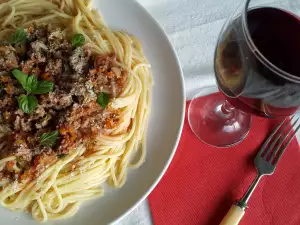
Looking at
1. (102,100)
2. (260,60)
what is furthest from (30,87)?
(260,60)

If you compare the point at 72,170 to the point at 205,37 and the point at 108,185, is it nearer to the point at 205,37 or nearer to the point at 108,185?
the point at 108,185

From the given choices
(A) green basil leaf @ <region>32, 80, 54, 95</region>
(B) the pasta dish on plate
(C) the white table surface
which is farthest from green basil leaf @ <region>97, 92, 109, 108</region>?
(C) the white table surface

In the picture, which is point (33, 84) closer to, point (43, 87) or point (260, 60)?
point (43, 87)

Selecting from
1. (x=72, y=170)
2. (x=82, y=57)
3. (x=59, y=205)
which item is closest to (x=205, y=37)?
(x=82, y=57)

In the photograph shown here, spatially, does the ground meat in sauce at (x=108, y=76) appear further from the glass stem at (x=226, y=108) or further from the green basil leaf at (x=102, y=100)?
the glass stem at (x=226, y=108)

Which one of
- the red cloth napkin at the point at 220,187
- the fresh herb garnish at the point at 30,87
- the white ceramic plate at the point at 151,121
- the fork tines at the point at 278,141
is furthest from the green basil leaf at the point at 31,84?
the fork tines at the point at 278,141

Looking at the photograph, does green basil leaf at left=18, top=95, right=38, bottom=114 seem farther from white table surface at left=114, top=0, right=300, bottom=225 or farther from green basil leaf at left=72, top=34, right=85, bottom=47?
white table surface at left=114, top=0, right=300, bottom=225
